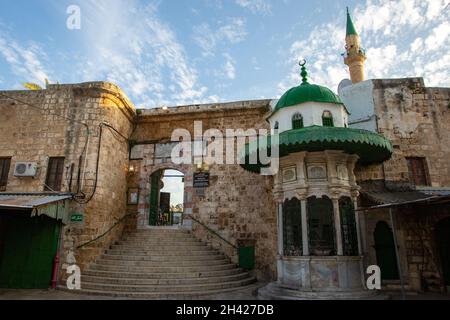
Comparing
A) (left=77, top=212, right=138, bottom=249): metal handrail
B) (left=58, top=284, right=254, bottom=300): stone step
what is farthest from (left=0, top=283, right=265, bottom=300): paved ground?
(left=77, top=212, right=138, bottom=249): metal handrail

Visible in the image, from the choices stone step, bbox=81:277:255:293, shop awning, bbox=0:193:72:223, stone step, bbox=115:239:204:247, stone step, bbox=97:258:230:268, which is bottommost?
stone step, bbox=81:277:255:293

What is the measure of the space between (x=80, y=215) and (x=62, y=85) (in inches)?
198

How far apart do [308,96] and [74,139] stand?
8.01 meters

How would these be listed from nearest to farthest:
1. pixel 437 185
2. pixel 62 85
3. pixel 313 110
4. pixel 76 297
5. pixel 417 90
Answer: pixel 76 297 < pixel 313 110 < pixel 437 185 < pixel 417 90 < pixel 62 85

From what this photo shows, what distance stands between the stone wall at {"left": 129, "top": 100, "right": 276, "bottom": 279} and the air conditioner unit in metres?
3.53

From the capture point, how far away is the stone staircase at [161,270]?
7613 mm

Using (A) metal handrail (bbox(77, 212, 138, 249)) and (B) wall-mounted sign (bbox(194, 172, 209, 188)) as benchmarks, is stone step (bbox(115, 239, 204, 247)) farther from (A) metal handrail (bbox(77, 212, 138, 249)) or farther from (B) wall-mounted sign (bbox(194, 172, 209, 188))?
(B) wall-mounted sign (bbox(194, 172, 209, 188))

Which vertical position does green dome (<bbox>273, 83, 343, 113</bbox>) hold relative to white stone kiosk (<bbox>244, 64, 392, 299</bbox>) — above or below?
above

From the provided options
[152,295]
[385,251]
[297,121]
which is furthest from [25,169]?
[385,251]

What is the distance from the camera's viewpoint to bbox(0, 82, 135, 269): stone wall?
30.8ft

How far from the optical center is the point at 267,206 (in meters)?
10.6

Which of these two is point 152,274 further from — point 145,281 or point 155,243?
point 155,243

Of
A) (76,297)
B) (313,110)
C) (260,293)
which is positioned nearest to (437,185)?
(313,110)

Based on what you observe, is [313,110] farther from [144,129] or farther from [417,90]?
[144,129]
